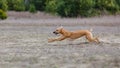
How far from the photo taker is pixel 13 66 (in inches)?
408

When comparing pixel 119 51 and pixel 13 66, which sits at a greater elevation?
pixel 13 66

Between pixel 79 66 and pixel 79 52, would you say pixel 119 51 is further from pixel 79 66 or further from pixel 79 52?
pixel 79 66

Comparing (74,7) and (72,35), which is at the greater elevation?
(72,35)

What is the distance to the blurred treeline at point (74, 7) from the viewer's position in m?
47.0

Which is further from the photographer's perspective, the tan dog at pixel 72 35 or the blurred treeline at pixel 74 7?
the blurred treeline at pixel 74 7

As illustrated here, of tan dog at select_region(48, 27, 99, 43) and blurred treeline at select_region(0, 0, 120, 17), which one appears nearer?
tan dog at select_region(48, 27, 99, 43)

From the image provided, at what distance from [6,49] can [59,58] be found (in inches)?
118

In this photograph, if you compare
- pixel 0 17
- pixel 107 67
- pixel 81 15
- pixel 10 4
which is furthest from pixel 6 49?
pixel 10 4

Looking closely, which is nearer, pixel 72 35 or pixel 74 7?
pixel 72 35

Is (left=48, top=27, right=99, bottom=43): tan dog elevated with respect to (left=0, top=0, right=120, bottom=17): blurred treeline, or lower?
elevated

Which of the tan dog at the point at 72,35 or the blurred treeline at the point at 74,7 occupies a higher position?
the tan dog at the point at 72,35

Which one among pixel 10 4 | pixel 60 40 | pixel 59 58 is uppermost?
pixel 59 58

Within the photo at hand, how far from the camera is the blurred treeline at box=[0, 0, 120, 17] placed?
4700 cm

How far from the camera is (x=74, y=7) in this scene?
4719cm
